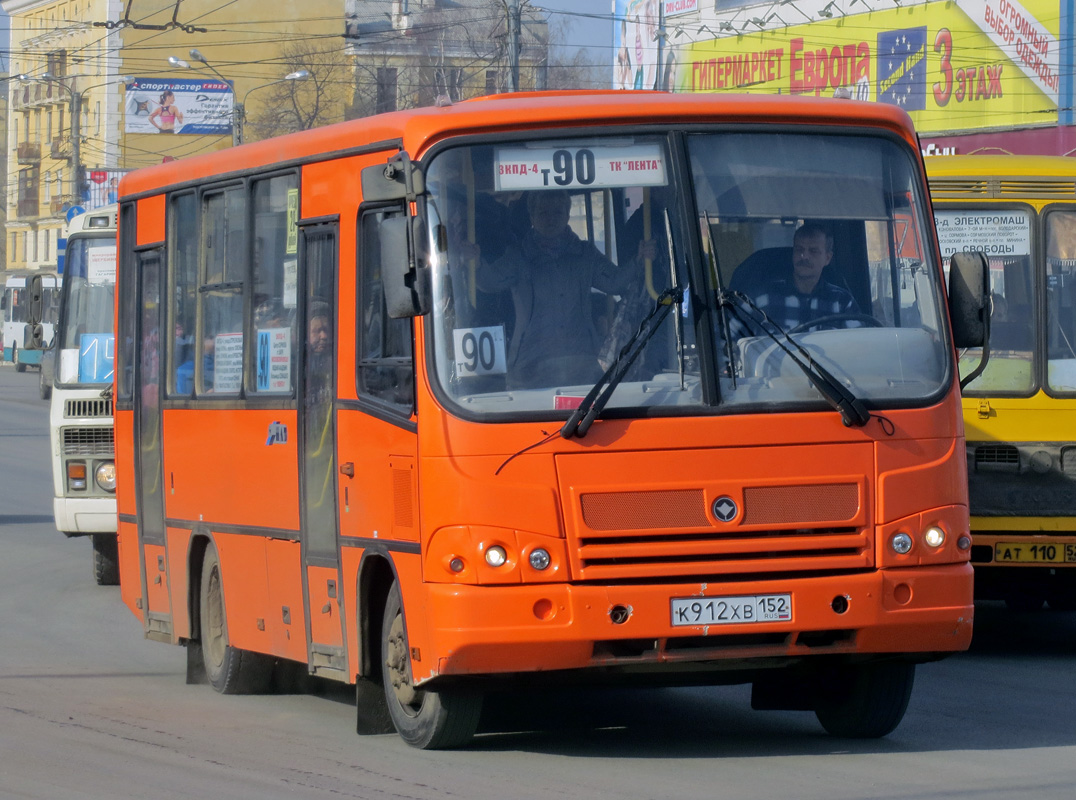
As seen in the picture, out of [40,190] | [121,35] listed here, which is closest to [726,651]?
[121,35]

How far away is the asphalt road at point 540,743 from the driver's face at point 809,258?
1896 millimetres

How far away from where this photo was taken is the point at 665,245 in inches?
302

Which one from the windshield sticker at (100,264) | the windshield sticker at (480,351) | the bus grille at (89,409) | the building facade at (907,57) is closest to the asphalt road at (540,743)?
the windshield sticker at (480,351)

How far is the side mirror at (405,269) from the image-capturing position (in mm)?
7375

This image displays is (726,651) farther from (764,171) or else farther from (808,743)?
(764,171)

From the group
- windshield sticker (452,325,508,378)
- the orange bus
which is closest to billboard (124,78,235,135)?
the orange bus

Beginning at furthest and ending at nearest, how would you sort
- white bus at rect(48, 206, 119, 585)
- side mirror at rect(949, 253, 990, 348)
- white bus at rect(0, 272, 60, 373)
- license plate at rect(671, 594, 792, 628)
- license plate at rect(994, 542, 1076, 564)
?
white bus at rect(0, 272, 60, 373) < white bus at rect(48, 206, 119, 585) < license plate at rect(994, 542, 1076, 564) < side mirror at rect(949, 253, 990, 348) < license plate at rect(671, 594, 792, 628)

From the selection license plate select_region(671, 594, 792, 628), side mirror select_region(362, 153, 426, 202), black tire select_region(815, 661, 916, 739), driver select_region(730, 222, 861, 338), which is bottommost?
black tire select_region(815, 661, 916, 739)

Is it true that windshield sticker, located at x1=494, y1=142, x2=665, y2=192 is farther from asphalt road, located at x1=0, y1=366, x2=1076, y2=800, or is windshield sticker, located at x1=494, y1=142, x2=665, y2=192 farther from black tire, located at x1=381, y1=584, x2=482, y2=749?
asphalt road, located at x1=0, y1=366, x2=1076, y2=800

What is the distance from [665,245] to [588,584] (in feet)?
4.46

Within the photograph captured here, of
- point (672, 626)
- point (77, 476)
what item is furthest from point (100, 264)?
point (672, 626)

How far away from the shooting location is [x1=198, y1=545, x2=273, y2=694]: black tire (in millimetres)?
10227

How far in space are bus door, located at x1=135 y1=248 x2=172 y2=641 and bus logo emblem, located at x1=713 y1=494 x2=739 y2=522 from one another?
4.37 m

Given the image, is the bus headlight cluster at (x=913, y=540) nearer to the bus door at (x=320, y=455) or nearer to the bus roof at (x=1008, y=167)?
the bus door at (x=320, y=455)
